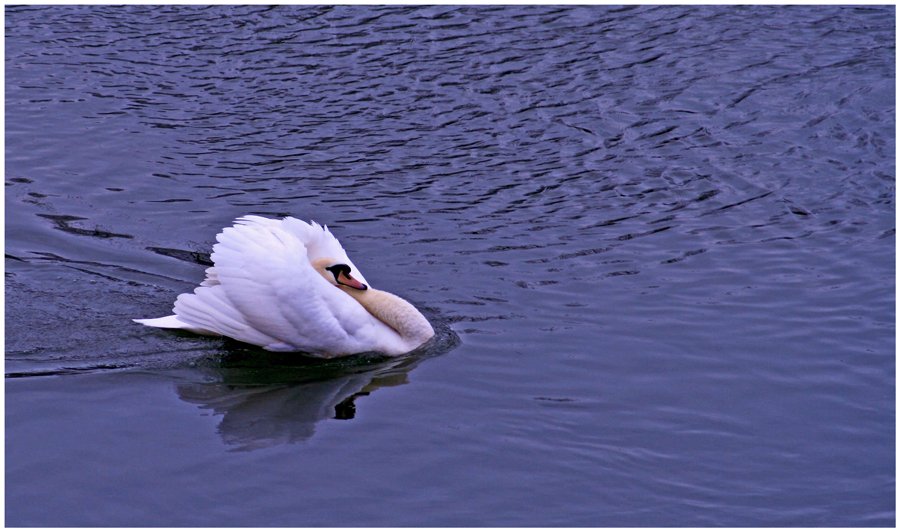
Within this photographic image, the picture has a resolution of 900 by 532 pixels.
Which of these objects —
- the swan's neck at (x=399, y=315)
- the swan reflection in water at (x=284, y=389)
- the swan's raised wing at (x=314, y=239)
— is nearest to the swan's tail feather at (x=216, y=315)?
the swan reflection in water at (x=284, y=389)

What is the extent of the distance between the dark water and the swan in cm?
25

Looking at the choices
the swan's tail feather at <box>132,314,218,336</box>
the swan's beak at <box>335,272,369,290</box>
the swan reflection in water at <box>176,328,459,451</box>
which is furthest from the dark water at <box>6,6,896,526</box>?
the swan's beak at <box>335,272,369,290</box>

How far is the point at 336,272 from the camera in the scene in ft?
28.8

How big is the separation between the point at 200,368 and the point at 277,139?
5927mm

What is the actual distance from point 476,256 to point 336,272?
2.01m

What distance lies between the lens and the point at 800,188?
40.3 ft

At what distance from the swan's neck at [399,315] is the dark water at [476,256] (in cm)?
26

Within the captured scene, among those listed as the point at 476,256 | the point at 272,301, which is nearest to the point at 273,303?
the point at 272,301

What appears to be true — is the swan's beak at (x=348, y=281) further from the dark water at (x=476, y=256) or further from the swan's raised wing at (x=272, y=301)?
the dark water at (x=476, y=256)

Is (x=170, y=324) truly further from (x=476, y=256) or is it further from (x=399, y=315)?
(x=476, y=256)

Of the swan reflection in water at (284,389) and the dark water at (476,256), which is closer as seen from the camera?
the dark water at (476,256)

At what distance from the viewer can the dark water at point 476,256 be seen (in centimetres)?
666

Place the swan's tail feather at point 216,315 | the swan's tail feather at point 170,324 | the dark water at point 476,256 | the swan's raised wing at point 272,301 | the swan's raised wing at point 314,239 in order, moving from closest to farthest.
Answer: the dark water at point 476,256 → the swan's raised wing at point 272,301 → the swan's tail feather at point 216,315 → the swan's tail feather at point 170,324 → the swan's raised wing at point 314,239

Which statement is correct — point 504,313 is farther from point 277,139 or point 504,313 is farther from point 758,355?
point 277,139
